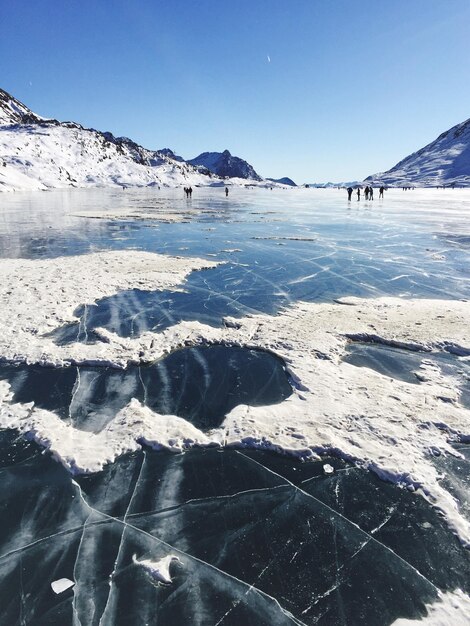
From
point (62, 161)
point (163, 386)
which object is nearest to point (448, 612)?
point (163, 386)

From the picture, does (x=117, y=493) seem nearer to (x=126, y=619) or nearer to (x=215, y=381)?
(x=126, y=619)

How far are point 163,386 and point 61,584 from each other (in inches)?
107

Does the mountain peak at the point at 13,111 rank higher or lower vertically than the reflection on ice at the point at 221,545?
higher

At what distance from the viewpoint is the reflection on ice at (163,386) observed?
4676mm

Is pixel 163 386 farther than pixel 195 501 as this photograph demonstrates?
Yes

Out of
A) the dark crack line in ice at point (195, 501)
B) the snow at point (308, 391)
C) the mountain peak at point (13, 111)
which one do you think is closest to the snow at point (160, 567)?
the dark crack line in ice at point (195, 501)

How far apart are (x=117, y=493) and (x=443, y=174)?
21332cm

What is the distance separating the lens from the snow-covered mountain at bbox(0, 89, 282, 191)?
89.4m

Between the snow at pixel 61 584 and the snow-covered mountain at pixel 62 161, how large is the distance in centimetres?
8288

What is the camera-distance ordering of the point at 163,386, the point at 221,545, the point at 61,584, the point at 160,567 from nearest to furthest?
the point at 61,584, the point at 160,567, the point at 221,545, the point at 163,386

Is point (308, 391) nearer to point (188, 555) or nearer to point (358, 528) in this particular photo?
point (358, 528)

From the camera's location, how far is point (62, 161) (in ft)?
367

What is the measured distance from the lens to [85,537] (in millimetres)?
3045

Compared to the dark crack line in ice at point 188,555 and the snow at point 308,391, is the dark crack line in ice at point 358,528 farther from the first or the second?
the dark crack line in ice at point 188,555
